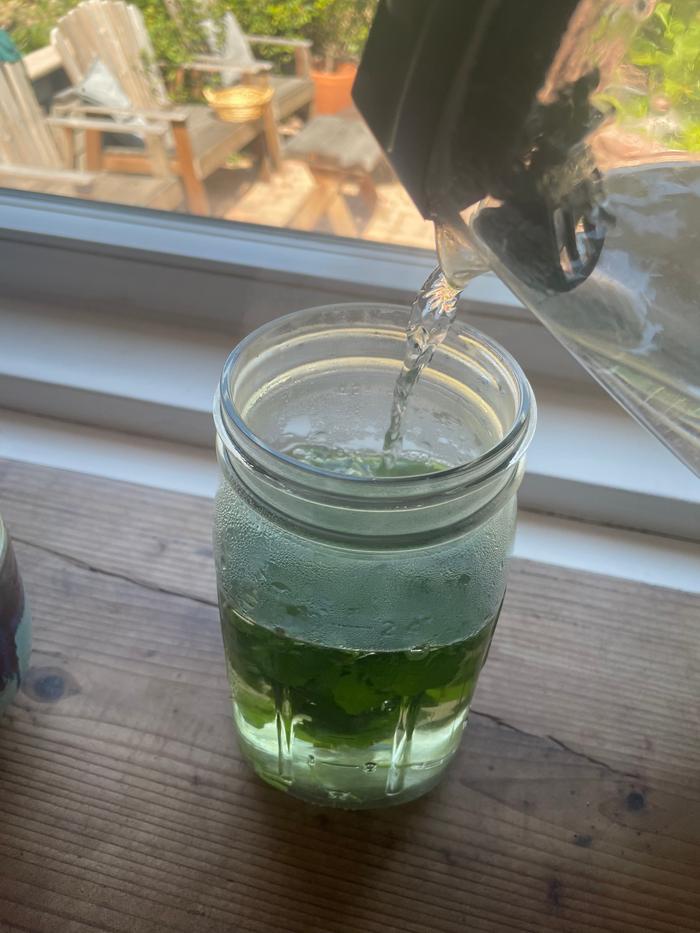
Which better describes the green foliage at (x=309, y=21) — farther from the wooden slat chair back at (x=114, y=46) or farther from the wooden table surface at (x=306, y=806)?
the wooden table surface at (x=306, y=806)

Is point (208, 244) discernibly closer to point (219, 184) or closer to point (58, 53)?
point (219, 184)

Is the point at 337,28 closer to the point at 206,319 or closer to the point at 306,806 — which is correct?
the point at 206,319

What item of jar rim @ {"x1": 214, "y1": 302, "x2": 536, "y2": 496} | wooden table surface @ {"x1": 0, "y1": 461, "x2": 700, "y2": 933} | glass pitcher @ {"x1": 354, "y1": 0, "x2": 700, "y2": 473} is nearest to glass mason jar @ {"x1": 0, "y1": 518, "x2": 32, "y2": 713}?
wooden table surface @ {"x1": 0, "y1": 461, "x2": 700, "y2": 933}

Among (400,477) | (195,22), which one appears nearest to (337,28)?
(195,22)

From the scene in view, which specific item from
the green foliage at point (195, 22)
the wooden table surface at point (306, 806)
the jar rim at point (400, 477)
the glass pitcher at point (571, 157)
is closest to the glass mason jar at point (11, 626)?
the wooden table surface at point (306, 806)

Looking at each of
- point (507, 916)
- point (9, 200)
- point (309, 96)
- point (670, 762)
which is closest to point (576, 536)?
point (670, 762)
